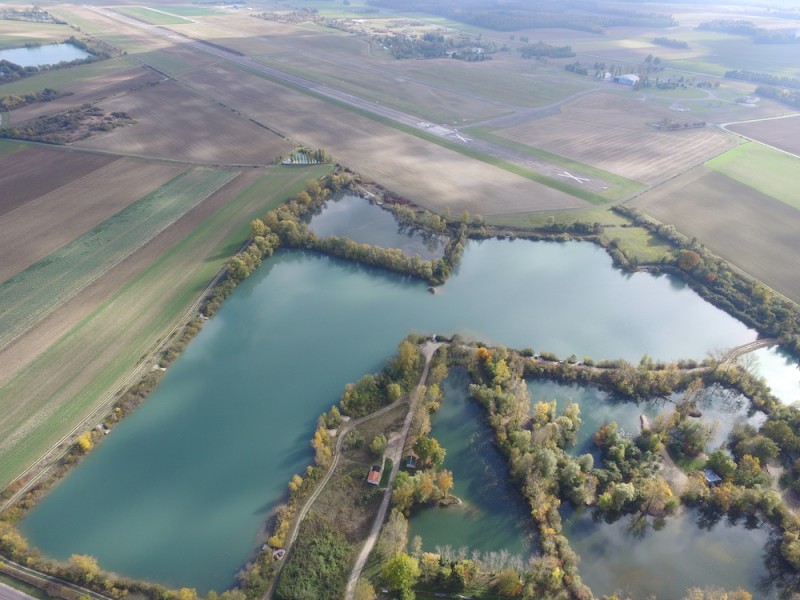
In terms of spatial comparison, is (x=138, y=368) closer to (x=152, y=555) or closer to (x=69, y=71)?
(x=152, y=555)

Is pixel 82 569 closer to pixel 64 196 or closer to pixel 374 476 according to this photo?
pixel 374 476

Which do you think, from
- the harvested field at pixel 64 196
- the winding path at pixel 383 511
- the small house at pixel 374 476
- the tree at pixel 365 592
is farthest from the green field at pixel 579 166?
the tree at pixel 365 592

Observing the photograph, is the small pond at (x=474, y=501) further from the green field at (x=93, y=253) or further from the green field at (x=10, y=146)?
the green field at (x=10, y=146)

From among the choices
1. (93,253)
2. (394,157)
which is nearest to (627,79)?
(394,157)

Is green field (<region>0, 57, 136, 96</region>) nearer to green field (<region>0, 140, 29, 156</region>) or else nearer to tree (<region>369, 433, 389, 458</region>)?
green field (<region>0, 140, 29, 156</region>)

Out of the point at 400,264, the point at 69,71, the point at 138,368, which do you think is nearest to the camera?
the point at 138,368

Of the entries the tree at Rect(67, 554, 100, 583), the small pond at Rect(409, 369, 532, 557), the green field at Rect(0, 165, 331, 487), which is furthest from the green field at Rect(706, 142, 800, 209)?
the tree at Rect(67, 554, 100, 583)

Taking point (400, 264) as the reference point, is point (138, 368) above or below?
below

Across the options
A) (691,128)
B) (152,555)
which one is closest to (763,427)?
(152,555)
